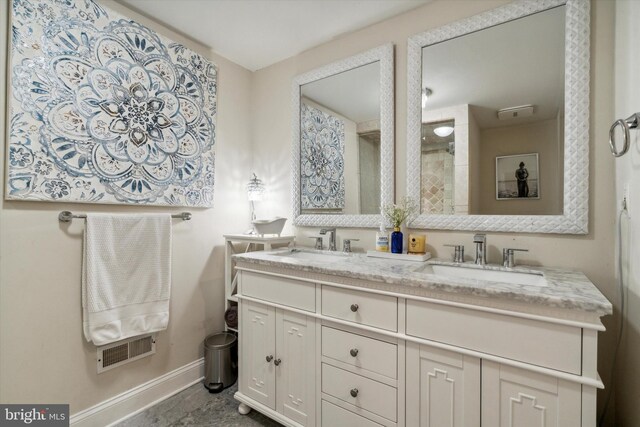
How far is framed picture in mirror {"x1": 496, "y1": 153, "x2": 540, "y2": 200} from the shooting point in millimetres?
1389

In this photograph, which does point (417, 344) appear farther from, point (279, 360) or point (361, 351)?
point (279, 360)

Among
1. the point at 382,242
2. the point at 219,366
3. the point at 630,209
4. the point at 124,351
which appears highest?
the point at 630,209

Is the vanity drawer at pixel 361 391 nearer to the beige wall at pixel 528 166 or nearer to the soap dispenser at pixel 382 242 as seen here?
the soap dispenser at pixel 382 242

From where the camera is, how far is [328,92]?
2039 millimetres

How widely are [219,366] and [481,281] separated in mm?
1734

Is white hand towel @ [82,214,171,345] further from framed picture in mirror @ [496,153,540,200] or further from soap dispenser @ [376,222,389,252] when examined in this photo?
framed picture in mirror @ [496,153,540,200]

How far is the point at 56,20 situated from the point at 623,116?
260 cm

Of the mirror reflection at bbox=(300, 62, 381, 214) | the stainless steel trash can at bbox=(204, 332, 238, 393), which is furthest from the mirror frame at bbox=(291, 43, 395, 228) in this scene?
the stainless steel trash can at bbox=(204, 332, 238, 393)

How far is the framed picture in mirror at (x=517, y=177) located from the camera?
1389mm

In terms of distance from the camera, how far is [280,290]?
1.51 metres

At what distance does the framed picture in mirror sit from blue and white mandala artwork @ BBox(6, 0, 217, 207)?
1851 mm

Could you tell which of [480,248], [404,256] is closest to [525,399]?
[480,248]

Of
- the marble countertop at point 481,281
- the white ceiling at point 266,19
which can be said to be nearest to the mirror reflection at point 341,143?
the white ceiling at point 266,19

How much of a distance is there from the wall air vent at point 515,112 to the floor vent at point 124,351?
2374mm
